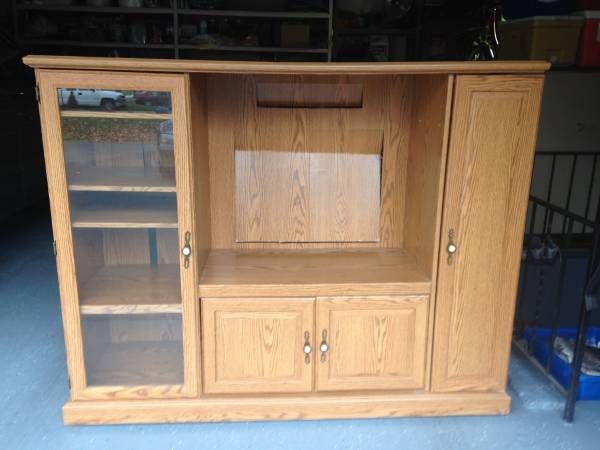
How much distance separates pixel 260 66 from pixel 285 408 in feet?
4.23

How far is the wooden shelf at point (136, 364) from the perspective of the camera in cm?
192

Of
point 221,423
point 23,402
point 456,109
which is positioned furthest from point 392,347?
point 23,402

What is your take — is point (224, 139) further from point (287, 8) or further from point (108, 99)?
point (287, 8)

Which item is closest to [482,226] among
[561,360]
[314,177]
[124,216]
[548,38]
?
[314,177]

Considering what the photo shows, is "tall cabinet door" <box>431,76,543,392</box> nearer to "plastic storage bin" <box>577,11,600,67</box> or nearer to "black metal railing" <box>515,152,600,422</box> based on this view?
"black metal railing" <box>515,152,600,422</box>

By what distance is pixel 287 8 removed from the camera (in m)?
4.14

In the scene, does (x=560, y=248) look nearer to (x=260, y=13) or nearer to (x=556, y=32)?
(x=556, y=32)

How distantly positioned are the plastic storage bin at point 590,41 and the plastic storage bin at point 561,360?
1831 mm

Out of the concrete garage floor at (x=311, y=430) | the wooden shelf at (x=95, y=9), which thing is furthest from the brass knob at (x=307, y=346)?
the wooden shelf at (x=95, y=9)

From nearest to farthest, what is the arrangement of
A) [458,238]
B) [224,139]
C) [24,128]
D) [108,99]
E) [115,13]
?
[108,99] < [458,238] < [224,139] < [115,13] < [24,128]

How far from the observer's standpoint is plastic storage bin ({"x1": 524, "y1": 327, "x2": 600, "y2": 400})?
2.09 metres

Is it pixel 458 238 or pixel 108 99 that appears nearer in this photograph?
pixel 108 99

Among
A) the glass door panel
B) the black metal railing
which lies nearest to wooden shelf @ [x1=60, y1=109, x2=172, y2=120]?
the glass door panel

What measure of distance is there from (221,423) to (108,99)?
4.19 ft
